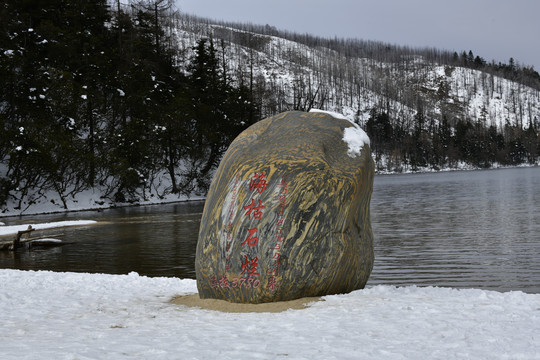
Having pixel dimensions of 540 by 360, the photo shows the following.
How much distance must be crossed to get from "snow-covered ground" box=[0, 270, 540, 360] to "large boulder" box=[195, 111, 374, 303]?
592mm

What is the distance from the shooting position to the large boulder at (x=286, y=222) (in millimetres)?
7809

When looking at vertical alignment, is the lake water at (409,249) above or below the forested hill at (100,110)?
below

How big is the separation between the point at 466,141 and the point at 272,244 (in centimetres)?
13744

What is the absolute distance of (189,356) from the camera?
488cm

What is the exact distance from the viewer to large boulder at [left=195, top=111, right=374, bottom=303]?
25.6ft

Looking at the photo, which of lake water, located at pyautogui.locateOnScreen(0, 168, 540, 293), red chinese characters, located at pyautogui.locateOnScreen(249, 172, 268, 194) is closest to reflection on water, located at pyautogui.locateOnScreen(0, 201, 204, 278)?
lake water, located at pyautogui.locateOnScreen(0, 168, 540, 293)

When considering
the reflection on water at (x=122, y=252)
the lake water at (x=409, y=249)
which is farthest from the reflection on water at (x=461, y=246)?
the reflection on water at (x=122, y=252)

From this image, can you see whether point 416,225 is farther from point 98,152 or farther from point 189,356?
point 98,152

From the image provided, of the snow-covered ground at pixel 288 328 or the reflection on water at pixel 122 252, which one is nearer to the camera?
the snow-covered ground at pixel 288 328

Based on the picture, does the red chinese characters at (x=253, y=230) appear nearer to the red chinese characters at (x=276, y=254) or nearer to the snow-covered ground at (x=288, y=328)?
the red chinese characters at (x=276, y=254)

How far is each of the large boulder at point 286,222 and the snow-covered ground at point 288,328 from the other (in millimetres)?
592

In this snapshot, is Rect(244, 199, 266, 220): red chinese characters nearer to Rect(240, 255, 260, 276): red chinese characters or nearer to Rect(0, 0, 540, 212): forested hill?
Answer: Rect(240, 255, 260, 276): red chinese characters

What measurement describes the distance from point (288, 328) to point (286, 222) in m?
2.11

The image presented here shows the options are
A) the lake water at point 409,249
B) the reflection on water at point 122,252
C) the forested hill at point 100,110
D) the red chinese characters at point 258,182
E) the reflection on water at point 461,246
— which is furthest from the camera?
the forested hill at point 100,110
